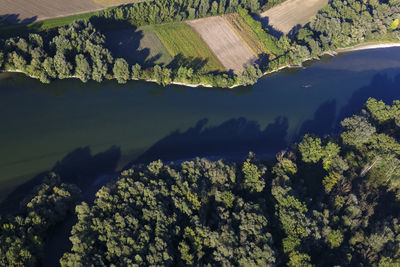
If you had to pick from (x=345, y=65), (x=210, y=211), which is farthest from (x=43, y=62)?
(x=345, y=65)

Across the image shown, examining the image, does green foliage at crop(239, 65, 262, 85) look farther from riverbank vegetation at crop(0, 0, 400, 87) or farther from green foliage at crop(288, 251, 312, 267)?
green foliage at crop(288, 251, 312, 267)

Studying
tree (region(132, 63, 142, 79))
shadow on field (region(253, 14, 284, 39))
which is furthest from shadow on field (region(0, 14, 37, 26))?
shadow on field (region(253, 14, 284, 39))

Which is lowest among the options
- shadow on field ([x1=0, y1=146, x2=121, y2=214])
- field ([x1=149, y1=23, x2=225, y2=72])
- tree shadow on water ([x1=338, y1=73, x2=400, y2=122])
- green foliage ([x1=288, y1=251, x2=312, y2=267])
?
shadow on field ([x1=0, y1=146, x2=121, y2=214])

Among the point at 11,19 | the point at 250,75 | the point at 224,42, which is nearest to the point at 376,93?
the point at 250,75

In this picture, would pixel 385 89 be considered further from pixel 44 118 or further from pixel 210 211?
pixel 44 118

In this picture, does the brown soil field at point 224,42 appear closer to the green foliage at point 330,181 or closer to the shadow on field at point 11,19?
the green foliage at point 330,181

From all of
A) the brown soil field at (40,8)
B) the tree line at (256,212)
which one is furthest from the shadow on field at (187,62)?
the tree line at (256,212)

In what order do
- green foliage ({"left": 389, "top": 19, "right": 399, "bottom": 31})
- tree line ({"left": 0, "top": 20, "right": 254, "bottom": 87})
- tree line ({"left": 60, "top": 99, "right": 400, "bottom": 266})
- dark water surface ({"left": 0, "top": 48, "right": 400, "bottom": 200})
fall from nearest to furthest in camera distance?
1. tree line ({"left": 60, "top": 99, "right": 400, "bottom": 266})
2. dark water surface ({"left": 0, "top": 48, "right": 400, "bottom": 200})
3. tree line ({"left": 0, "top": 20, "right": 254, "bottom": 87})
4. green foliage ({"left": 389, "top": 19, "right": 399, "bottom": 31})
